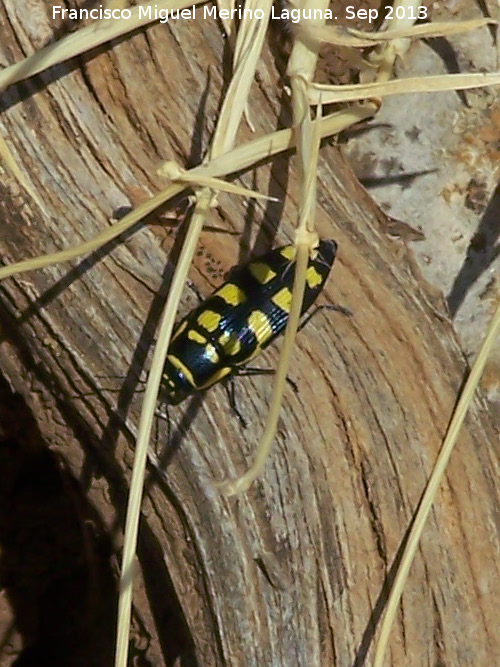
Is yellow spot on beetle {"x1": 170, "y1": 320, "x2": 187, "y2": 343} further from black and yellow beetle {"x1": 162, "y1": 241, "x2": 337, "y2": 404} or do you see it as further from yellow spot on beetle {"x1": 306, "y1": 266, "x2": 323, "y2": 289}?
yellow spot on beetle {"x1": 306, "y1": 266, "x2": 323, "y2": 289}

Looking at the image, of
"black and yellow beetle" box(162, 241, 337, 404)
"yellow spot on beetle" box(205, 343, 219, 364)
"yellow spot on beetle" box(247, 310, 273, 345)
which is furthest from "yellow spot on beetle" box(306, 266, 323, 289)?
"yellow spot on beetle" box(205, 343, 219, 364)

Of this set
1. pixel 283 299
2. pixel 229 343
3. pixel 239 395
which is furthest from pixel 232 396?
pixel 283 299

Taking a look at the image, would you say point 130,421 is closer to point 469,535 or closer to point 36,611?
point 469,535

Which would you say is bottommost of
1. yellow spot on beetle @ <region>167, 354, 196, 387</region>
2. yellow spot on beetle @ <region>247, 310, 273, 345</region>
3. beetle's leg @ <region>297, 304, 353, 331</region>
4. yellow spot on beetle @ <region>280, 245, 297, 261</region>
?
yellow spot on beetle @ <region>167, 354, 196, 387</region>

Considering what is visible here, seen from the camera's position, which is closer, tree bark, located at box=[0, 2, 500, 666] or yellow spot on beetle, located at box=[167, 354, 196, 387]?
tree bark, located at box=[0, 2, 500, 666]

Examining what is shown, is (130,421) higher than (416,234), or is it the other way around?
(416,234)

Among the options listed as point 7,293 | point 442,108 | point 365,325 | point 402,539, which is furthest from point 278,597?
point 442,108

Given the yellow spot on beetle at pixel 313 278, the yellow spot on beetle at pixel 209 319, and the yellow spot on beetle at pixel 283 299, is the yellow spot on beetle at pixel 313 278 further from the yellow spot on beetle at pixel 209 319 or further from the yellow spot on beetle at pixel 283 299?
the yellow spot on beetle at pixel 209 319
